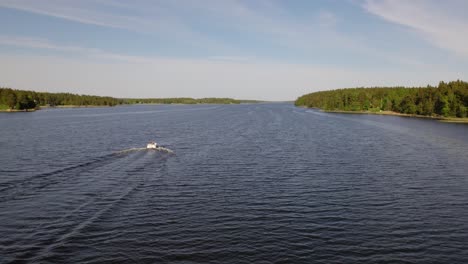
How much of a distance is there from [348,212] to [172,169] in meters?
30.8

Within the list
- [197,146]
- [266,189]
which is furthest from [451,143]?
[266,189]

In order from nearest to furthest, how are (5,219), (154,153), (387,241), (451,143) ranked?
(387,241), (5,219), (154,153), (451,143)

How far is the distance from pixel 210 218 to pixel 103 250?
10.8m

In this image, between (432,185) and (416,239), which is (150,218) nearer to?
(416,239)

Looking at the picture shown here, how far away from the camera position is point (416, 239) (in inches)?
1254

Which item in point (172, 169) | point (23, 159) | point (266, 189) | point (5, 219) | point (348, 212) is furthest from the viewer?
point (23, 159)

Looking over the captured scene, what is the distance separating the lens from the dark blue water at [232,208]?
96.3 feet

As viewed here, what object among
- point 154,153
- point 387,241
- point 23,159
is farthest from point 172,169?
point 387,241

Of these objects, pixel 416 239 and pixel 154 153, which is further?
pixel 154 153

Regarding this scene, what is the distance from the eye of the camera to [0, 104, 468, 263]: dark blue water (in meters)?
29.3

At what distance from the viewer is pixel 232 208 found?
39.8 m

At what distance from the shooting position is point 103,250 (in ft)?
96.0

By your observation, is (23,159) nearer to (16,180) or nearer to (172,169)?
(16,180)

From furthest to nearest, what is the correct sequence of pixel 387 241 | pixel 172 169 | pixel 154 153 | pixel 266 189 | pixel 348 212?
pixel 154 153 → pixel 172 169 → pixel 266 189 → pixel 348 212 → pixel 387 241
